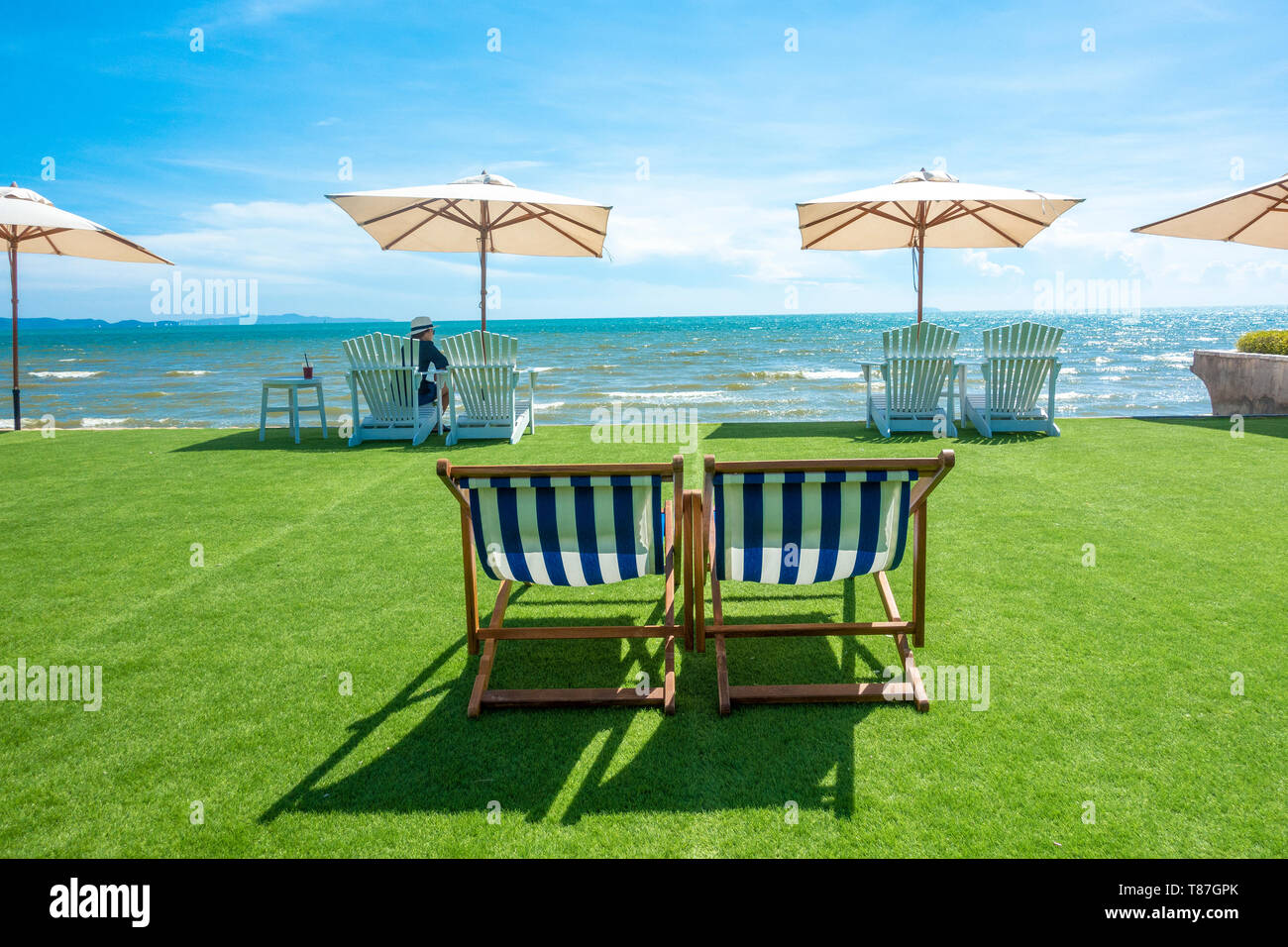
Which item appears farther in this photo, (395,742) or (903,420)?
(903,420)

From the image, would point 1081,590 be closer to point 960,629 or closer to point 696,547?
point 960,629

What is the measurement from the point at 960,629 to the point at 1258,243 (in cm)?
871

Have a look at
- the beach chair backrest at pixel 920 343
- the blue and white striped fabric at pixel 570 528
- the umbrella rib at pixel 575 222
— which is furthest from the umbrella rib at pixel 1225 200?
the blue and white striped fabric at pixel 570 528

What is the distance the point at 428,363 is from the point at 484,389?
0.84m

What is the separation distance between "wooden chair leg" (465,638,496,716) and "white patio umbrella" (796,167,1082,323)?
7.16 m

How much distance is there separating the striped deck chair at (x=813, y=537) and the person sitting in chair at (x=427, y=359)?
6.95 m

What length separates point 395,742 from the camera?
2873 mm

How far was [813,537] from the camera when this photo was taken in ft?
10.3

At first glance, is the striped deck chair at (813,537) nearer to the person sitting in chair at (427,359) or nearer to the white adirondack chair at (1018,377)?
the white adirondack chair at (1018,377)

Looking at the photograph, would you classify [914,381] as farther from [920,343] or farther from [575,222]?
[575,222]

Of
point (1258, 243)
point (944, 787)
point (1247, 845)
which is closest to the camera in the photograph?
point (1247, 845)

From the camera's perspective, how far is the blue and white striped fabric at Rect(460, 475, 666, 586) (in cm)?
306
